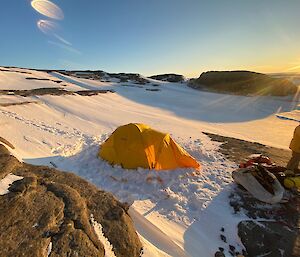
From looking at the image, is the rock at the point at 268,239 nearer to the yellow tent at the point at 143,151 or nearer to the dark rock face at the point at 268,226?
the dark rock face at the point at 268,226

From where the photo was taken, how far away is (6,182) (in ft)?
13.7

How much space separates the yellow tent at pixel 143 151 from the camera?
27.2 feet

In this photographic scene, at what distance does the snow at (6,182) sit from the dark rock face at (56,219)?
0.07 metres

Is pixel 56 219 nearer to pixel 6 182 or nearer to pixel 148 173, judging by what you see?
pixel 6 182

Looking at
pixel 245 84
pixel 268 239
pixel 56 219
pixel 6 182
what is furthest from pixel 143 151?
pixel 245 84

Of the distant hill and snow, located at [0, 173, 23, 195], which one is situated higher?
snow, located at [0, 173, 23, 195]

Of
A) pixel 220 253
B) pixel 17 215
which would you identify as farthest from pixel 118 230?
pixel 220 253

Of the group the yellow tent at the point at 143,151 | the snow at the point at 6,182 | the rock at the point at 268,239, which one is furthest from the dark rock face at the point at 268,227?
the snow at the point at 6,182

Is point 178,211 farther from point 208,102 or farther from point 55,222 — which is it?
point 208,102

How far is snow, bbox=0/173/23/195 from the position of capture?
394 cm

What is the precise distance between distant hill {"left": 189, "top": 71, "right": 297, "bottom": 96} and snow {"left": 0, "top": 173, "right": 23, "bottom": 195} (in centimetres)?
3382

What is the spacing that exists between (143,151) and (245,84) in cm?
3115

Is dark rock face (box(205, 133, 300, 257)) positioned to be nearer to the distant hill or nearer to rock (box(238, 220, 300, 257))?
rock (box(238, 220, 300, 257))

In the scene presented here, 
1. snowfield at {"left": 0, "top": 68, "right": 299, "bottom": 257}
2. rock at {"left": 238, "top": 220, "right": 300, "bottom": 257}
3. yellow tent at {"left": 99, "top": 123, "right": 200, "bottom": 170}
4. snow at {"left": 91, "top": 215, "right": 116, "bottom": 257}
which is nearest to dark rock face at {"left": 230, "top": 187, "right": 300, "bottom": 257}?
rock at {"left": 238, "top": 220, "right": 300, "bottom": 257}
